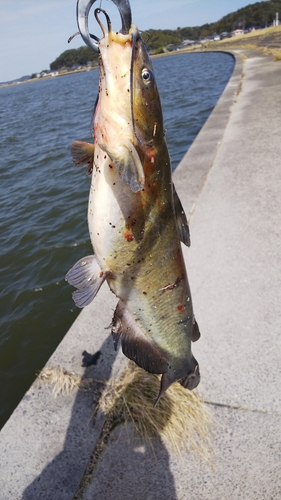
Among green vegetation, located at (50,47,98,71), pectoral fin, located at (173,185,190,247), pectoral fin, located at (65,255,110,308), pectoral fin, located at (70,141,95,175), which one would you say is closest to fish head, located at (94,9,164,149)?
pectoral fin, located at (70,141,95,175)

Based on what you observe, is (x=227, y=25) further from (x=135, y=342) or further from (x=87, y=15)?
(x=135, y=342)

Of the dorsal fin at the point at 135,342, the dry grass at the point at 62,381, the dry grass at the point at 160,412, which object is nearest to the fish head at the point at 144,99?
the dorsal fin at the point at 135,342

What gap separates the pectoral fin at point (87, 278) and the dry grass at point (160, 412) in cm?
128

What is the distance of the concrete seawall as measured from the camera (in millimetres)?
2281

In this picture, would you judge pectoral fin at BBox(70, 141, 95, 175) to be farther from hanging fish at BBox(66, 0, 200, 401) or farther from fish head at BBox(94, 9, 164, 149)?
fish head at BBox(94, 9, 164, 149)

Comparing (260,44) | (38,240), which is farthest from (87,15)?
(260,44)

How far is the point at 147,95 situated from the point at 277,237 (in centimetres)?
320

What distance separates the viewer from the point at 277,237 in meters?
4.14

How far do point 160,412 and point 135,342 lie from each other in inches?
39.2

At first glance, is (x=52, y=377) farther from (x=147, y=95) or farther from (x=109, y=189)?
(x=147, y=95)

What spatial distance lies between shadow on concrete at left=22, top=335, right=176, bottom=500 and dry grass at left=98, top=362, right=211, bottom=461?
10 cm

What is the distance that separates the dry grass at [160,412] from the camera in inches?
98.3

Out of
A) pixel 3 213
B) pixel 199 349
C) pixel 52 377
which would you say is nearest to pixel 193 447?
pixel 199 349

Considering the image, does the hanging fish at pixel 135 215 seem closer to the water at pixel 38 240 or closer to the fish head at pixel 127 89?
the fish head at pixel 127 89
